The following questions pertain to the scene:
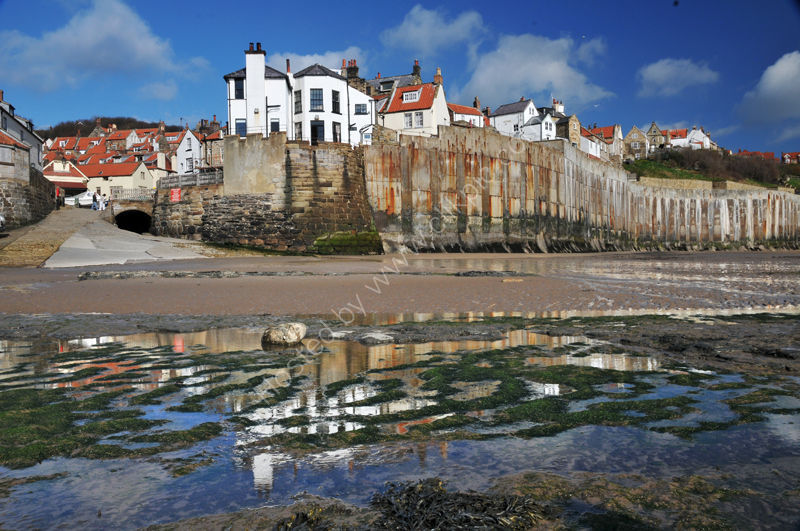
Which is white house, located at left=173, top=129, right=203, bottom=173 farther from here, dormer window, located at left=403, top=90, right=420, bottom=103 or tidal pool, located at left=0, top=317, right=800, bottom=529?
tidal pool, located at left=0, top=317, right=800, bottom=529

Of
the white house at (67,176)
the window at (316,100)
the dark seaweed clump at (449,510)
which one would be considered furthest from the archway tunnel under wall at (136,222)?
the dark seaweed clump at (449,510)

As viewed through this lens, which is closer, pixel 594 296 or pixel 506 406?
pixel 506 406

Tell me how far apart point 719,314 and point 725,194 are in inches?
1982

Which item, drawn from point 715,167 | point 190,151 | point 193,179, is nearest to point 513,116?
point 715,167

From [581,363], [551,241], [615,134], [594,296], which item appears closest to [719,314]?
[594,296]

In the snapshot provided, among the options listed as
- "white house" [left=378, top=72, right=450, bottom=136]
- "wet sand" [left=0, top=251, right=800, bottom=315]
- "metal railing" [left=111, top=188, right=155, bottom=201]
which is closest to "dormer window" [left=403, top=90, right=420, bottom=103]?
"white house" [left=378, top=72, right=450, bottom=136]

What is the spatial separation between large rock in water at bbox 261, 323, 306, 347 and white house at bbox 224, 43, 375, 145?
128 feet

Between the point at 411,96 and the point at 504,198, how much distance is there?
2581 centimetres

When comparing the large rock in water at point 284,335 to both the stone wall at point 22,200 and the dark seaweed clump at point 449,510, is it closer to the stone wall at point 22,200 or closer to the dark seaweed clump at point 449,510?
the dark seaweed clump at point 449,510

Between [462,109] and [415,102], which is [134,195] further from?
[462,109]

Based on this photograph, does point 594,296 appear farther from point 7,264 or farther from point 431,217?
point 7,264

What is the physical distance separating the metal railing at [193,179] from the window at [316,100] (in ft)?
57.2

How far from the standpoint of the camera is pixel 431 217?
29.3 metres

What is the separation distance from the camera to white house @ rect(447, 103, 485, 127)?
2687 inches
